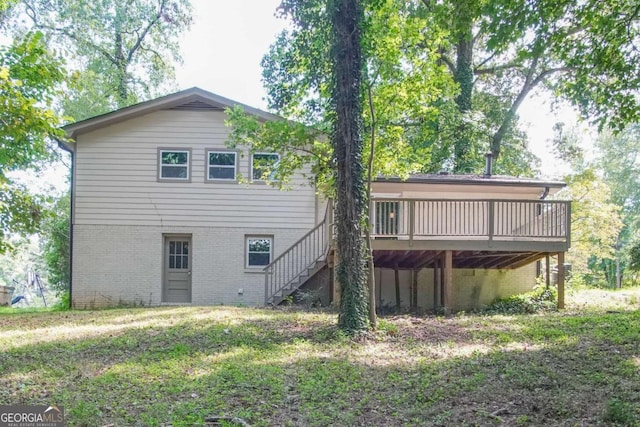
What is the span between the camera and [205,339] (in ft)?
27.2

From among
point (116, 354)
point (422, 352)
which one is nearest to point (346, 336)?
point (422, 352)

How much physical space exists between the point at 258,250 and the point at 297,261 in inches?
51.1

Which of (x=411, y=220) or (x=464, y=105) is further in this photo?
(x=464, y=105)

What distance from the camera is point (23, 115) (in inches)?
243

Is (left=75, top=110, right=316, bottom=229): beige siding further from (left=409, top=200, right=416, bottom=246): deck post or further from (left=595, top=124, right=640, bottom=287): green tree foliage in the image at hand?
→ (left=595, top=124, right=640, bottom=287): green tree foliage

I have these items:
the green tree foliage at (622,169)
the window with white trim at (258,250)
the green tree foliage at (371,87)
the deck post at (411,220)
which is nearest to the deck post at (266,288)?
the window with white trim at (258,250)

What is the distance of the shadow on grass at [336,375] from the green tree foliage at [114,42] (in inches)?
740

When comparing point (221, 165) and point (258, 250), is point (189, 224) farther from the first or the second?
point (258, 250)

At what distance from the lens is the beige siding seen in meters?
14.7

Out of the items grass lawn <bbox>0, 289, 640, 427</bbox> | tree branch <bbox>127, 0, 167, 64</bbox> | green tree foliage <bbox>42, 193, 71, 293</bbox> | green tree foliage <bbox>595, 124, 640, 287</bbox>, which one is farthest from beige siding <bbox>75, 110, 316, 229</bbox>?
green tree foliage <bbox>595, 124, 640, 287</bbox>

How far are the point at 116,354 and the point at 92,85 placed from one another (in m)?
20.6

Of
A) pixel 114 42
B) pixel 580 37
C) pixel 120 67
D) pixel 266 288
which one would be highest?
pixel 114 42

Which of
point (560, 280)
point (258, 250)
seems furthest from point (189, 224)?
point (560, 280)

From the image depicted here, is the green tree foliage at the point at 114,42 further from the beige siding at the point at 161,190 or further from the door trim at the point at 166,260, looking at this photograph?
the door trim at the point at 166,260
